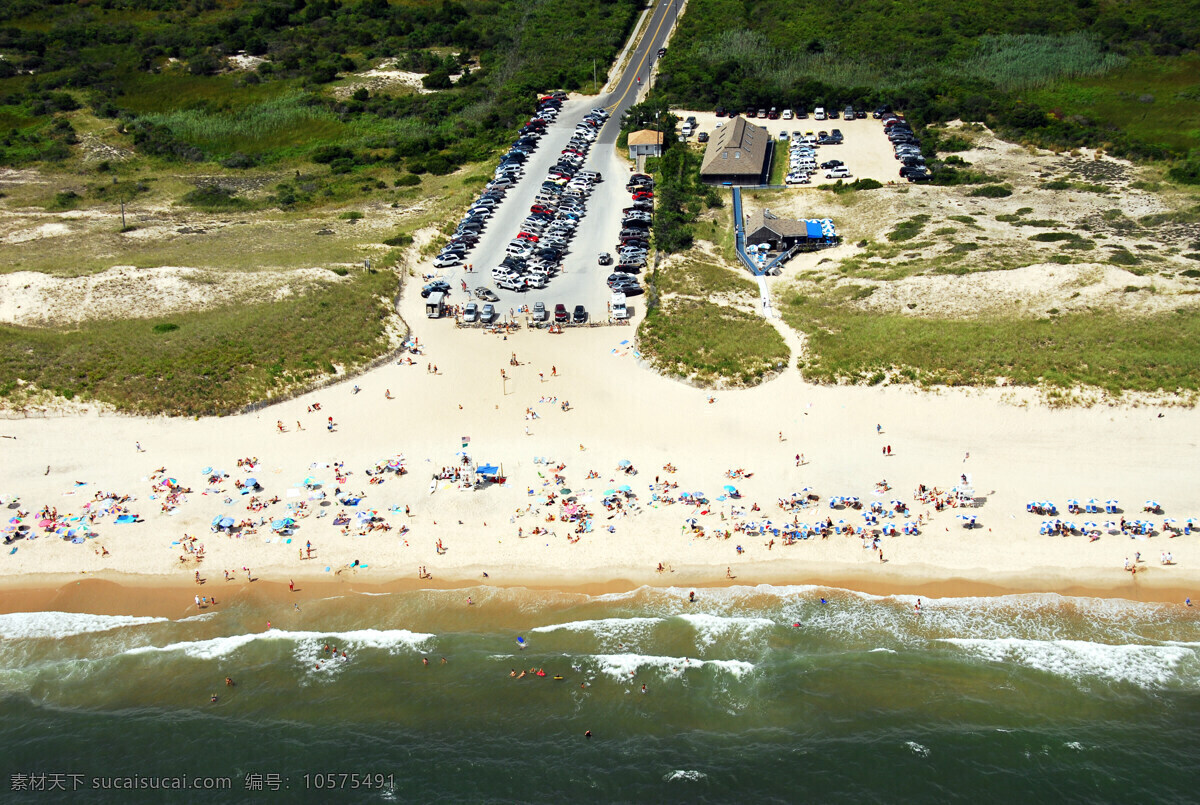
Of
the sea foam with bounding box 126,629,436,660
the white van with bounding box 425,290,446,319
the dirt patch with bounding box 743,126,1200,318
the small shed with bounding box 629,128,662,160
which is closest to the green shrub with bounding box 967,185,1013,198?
the dirt patch with bounding box 743,126,1200,318

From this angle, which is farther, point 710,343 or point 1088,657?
point 710,343

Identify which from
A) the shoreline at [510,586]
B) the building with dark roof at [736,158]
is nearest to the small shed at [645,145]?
the building with dark roof at [736,158]

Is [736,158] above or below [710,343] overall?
above

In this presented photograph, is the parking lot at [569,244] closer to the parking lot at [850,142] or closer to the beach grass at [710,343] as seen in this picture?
the beach grass at [710,343]

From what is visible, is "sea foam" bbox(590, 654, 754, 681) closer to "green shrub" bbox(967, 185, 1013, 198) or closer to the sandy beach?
the sandy beach

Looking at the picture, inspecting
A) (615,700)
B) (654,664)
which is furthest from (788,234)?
(615,700)

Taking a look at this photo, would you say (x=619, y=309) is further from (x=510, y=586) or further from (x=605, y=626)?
(x=605, y=626)

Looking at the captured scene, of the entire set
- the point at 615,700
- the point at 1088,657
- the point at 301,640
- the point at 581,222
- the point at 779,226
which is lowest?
the point at 615,700
